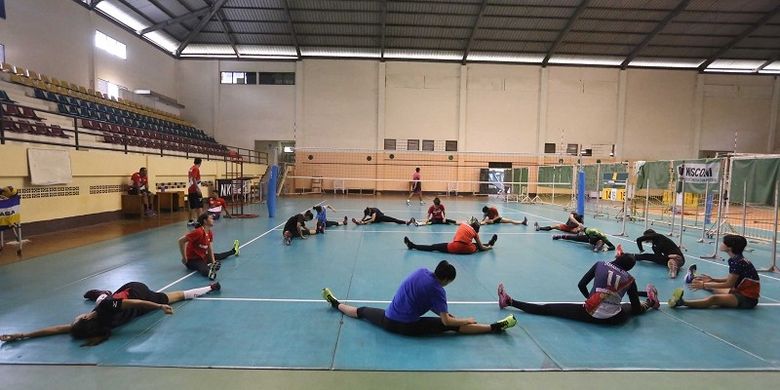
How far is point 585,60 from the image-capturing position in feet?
92.6

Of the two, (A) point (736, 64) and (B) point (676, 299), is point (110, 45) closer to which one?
(B) point (676, 299)

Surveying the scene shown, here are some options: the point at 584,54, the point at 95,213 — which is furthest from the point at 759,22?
the point at 95,213

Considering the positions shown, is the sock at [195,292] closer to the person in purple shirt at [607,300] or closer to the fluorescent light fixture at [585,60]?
the person in purple shirt at [607,300]

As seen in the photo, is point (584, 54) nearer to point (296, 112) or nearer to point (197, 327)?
point (296, 112)

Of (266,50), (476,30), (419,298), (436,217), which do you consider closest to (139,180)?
(436,217)

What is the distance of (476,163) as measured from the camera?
2873cm

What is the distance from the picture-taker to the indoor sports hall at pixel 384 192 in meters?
3.61

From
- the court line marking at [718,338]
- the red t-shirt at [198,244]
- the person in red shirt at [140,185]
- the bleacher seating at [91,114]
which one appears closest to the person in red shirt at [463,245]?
the court line marking at [718,338]

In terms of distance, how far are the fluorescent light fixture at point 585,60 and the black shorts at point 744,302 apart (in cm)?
2654

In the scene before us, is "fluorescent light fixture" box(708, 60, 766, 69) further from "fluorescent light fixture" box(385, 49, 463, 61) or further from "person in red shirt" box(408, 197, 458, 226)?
"person in red shirt" box(408, 197, 458, 226)

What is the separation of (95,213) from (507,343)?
39.7 feet

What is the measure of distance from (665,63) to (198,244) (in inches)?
1337

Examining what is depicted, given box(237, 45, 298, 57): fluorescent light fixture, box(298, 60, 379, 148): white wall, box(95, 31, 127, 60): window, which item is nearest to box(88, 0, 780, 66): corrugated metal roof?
box(237, 45, 298, 57): fluorescent light fixture

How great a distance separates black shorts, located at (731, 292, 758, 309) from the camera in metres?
4.98
